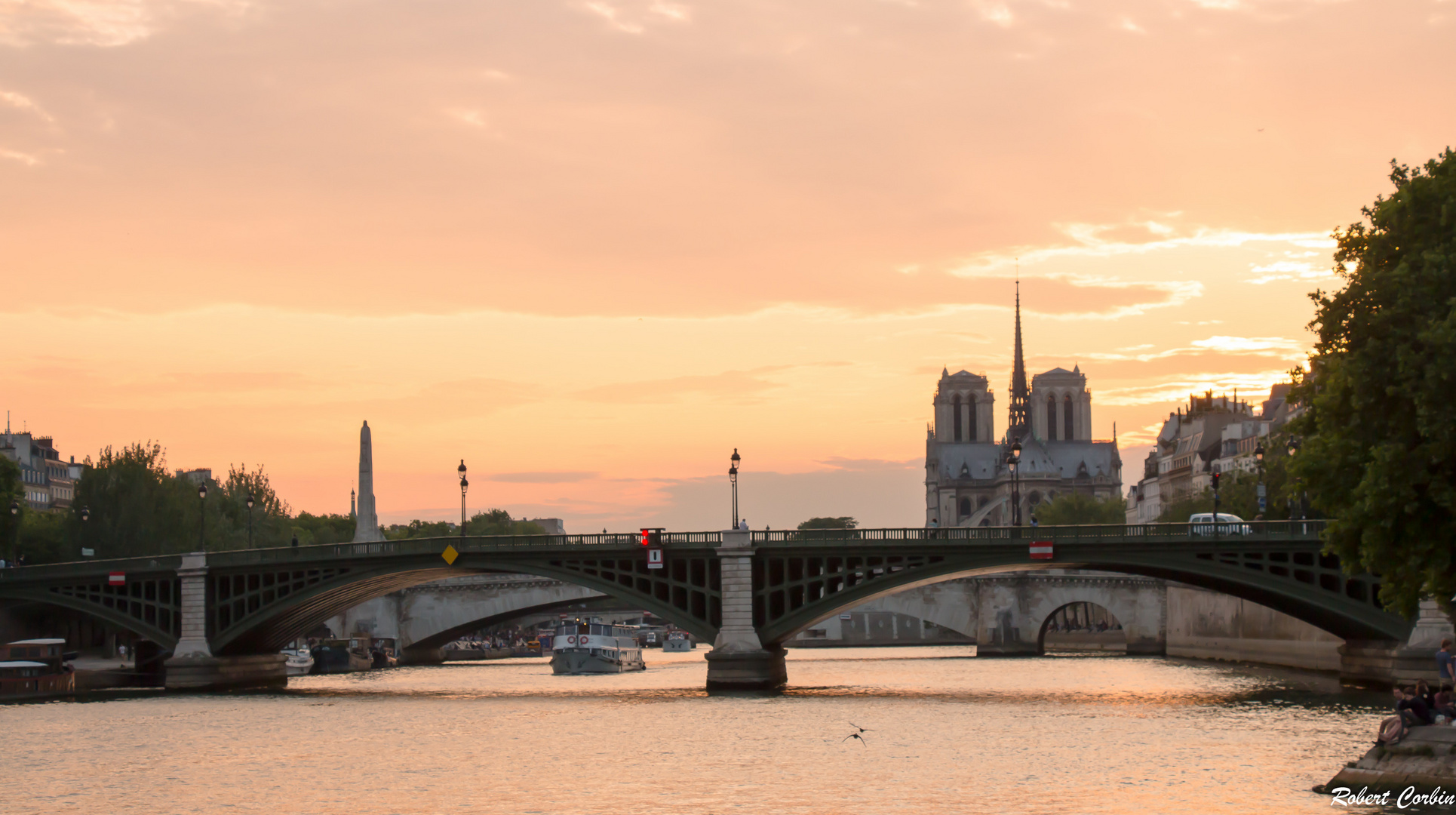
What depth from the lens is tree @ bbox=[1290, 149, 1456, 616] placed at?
123ft

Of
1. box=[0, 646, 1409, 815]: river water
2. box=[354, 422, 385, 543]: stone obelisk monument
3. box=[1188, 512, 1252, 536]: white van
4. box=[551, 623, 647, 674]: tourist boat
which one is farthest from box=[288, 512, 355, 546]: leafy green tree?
box=[1188, 512, 1252, 536]: white van

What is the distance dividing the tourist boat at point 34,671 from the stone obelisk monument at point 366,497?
1749 inches

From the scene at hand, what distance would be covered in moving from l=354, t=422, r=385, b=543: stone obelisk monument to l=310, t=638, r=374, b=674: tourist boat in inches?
758

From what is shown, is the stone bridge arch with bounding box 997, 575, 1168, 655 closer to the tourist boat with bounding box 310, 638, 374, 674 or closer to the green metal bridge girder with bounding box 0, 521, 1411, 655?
the green metal bridge girder with bounding box 0, 521, 1411, 655

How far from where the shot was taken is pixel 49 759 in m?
47.3

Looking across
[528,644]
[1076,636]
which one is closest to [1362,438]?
[1076,636]

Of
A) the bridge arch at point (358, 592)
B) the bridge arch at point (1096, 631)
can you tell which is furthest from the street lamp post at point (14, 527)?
the bridge arch at point (1096, 631)

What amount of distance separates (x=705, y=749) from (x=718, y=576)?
95.2ft

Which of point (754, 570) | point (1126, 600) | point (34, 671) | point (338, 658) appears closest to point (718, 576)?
point (754, 570)

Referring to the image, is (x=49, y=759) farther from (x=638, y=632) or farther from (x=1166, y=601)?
(x=638, y=632)

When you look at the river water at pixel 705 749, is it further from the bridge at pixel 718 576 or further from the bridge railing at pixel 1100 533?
the bridge railing at pixel 1100 533

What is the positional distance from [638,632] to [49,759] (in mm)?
137647

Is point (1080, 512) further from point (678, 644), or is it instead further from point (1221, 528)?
point (1221, 528)

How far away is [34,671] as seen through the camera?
7444 cm
